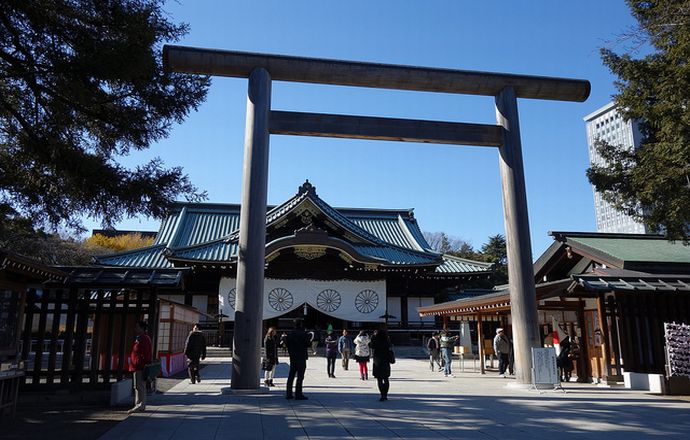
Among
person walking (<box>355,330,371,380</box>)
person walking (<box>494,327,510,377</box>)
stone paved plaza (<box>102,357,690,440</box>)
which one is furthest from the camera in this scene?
person walking (<box>494,327,510,377</box>)

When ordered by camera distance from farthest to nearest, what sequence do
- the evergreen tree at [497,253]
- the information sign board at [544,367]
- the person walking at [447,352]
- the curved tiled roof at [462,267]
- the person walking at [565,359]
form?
the evergreen tree at [497,253]
the curved tiled roof at [462,267]
the person walking at [447,352]
the person walking at [565,359]
the information sign board at [544,367]

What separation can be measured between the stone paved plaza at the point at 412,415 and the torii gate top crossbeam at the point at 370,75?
6.65m

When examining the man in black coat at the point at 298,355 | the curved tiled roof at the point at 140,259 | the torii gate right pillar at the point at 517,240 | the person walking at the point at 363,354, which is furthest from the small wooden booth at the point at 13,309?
the curved tiled roof at the point at 140,259

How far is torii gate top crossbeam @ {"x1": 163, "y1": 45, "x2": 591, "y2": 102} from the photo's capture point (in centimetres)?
1066

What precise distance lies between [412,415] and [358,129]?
21.0 ft

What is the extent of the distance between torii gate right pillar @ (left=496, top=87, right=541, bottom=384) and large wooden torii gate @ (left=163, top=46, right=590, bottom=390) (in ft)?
0.07

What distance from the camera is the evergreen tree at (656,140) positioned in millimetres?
10328

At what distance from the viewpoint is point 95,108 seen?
27.7 ft

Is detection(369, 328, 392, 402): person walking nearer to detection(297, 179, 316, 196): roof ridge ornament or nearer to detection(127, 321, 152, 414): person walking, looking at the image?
detection(127, 321, 152, 414): person walking

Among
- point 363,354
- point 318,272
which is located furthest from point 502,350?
point 318,272

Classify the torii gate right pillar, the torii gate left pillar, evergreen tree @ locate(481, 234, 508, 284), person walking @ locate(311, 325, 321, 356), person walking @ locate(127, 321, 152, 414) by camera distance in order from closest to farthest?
person walking @ locate(127, 321, 152, 414)
the torii gate left pillar
the torii gate right pillar
person walking @ locate(311, 325, 321, 356)
evergreen tree @ locate(481, 234, 508, 284)

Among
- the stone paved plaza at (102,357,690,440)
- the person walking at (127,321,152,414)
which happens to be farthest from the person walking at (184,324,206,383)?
the person walking at (127,321,152,414)

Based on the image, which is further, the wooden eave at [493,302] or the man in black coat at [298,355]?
the wooden eave at [493,302]

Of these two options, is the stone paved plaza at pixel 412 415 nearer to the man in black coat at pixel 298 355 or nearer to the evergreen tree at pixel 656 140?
the man in black coat at pixel 298 355
